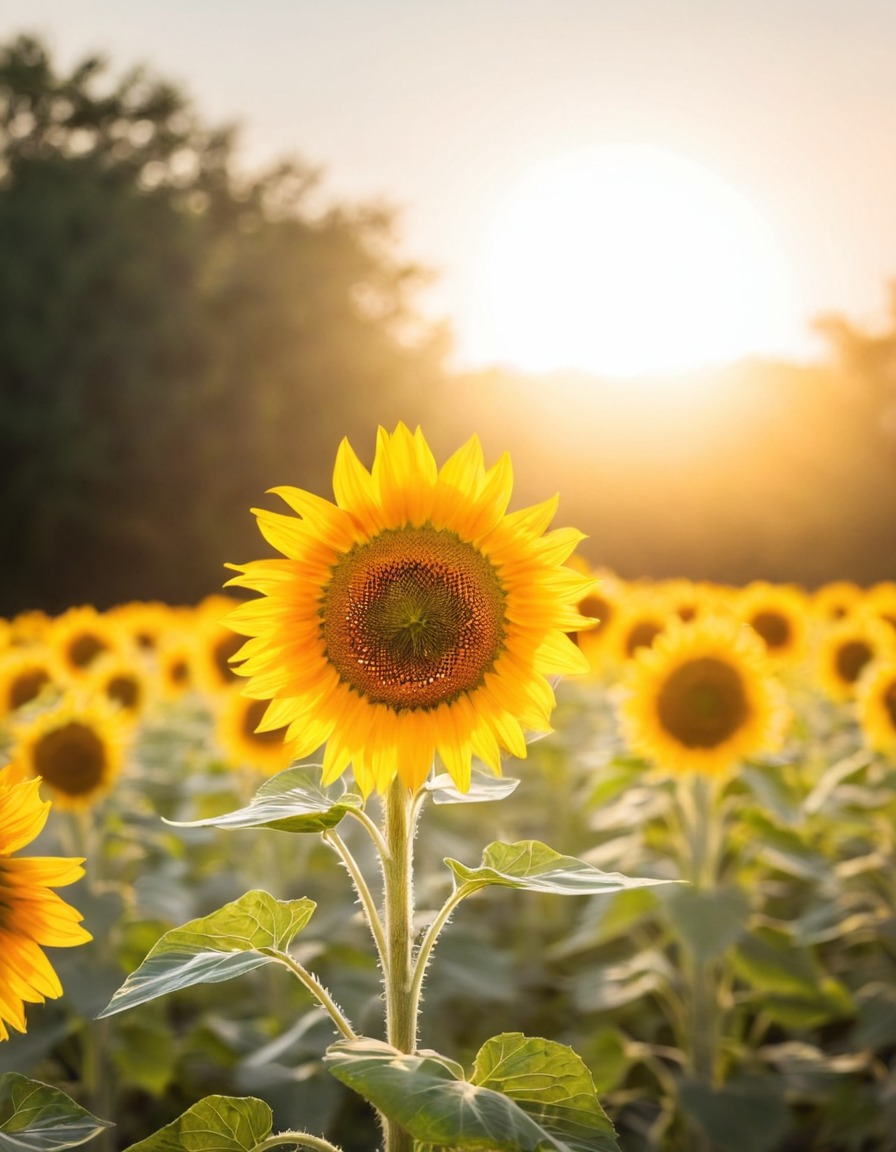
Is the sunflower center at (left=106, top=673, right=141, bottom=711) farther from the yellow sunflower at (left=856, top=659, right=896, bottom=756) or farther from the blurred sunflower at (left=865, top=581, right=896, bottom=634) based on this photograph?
the blurred sunflower at (left=865, top=581, right=896, bottom=634)

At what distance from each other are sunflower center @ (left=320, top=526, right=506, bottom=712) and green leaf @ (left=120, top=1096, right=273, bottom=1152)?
1.65 feet

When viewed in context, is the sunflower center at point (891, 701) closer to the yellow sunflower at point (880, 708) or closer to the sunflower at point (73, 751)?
the yellow sunflower at point (880, 708)

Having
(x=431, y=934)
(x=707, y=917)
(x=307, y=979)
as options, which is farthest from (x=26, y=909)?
(x=707, y=917)

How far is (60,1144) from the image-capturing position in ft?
4.04

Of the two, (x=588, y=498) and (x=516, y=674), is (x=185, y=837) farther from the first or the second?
(x=588, y=498)

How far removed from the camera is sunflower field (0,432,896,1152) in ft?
4.33

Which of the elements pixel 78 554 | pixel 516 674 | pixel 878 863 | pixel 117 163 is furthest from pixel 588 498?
pixel 516 674

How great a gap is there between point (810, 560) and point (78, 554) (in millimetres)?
11786

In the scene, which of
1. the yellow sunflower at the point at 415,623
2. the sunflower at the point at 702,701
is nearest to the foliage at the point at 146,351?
the sunflower at the point at 702,701

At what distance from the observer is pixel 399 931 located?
1417 millimetres

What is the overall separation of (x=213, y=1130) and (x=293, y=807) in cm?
36

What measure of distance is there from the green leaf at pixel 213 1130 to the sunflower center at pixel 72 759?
7.29ft

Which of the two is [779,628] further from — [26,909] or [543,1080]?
[26,909]

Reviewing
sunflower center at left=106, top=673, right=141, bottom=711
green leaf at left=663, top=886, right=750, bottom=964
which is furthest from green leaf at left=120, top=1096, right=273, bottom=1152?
sunflower center at left=106, top=673, right=141, bottom=711
